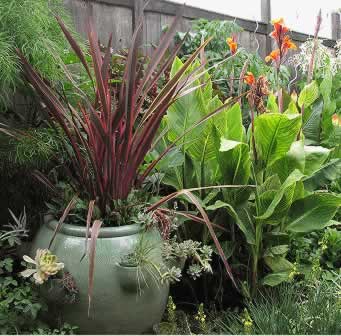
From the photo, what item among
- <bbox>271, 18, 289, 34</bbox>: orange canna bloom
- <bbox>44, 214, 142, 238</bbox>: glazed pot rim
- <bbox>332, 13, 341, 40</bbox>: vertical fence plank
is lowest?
<bbox>44, 214, 142, 238</bbox>: glazed pot rim

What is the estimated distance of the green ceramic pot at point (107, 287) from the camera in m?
2.15

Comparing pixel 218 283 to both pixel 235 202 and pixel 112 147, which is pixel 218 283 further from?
pixel 112 147

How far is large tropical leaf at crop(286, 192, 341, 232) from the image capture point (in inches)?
107

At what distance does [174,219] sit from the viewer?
7.97 feet

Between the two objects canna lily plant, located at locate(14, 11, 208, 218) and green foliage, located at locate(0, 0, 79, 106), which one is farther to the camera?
green foliage, located at locate(0, 0, 79, 106)

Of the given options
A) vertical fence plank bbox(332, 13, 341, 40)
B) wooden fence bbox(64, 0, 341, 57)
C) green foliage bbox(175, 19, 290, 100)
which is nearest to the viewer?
wooden fence bbox(64, 0, 341, 57)

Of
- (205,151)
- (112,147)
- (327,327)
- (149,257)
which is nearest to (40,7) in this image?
(112,147)

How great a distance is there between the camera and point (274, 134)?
2.64m

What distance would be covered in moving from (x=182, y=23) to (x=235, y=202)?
91.4 inches

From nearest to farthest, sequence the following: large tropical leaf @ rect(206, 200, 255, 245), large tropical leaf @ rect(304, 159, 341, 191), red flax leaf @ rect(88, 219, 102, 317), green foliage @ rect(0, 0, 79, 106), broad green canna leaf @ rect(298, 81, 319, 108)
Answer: red flax leaf @ rect(88, 219, 102, 317) → green foliage @ rect(0, 0, 79, 106) → large tropical leaf @ rect(206, 200, 255, 245) → large tropical leaf @ rect(304, 159, 341, 191) → broad green canna leaf @ rect(298, 81, 319, 108)

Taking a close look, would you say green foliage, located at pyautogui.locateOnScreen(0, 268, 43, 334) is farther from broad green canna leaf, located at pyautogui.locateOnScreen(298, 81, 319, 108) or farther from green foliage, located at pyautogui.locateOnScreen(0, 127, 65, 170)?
broad green canna leaf, located at pyautogui.locateOnScreen(298, 81, 319, 108)

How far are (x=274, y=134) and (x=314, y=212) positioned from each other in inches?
17.1

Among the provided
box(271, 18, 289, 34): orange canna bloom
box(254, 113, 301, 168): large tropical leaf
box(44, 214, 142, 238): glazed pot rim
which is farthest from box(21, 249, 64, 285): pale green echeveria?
box(271, 18, 289, 34): orange canna bloom

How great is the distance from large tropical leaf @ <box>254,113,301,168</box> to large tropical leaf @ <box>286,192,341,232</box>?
0.85ft
